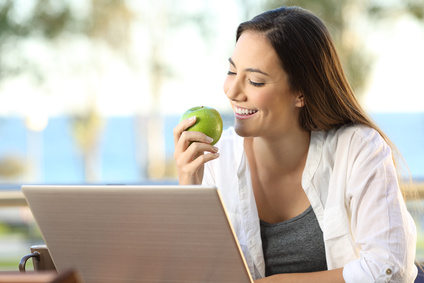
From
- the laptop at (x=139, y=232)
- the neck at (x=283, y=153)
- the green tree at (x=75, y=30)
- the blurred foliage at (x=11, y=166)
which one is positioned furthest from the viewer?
the blurred foliage at (x=11, y=166)

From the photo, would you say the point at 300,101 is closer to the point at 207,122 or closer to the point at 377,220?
the point at 207,122

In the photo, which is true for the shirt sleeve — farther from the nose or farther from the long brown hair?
the nose

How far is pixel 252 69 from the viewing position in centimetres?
168

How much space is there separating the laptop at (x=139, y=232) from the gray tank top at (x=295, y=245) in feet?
2.18

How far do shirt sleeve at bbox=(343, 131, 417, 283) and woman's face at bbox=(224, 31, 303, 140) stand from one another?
258 millimetres

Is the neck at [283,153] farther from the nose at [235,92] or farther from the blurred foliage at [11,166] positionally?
the blurred foliage at [11,166]

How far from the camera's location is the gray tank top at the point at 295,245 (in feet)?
5.69

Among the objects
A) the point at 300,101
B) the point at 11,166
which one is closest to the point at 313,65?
the point at 300,101

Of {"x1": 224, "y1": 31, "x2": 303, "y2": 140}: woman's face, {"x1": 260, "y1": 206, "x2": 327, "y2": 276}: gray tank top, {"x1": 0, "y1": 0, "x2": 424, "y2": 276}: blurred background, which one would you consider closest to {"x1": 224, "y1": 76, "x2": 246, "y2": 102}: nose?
{"x1": 224, "y1": 31, "x2": 303, "y2": 140}: woman's face

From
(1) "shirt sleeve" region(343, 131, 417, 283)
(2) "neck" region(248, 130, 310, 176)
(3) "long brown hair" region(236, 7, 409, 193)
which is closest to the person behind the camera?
(1) "shirt sleeve" region(343, 131, 417, 283)

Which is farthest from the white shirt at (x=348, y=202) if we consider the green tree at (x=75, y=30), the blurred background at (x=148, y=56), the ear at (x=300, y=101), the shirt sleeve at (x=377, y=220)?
the green tree at (x=75, y=30)

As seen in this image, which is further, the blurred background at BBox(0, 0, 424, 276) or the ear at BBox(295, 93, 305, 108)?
the blurred background at BBox(0, 0, 424, 276)

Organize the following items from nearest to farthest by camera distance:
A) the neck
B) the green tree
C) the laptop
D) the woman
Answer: the laptop < the woman < the neck < the green tree

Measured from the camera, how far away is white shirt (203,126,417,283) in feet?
4.90
